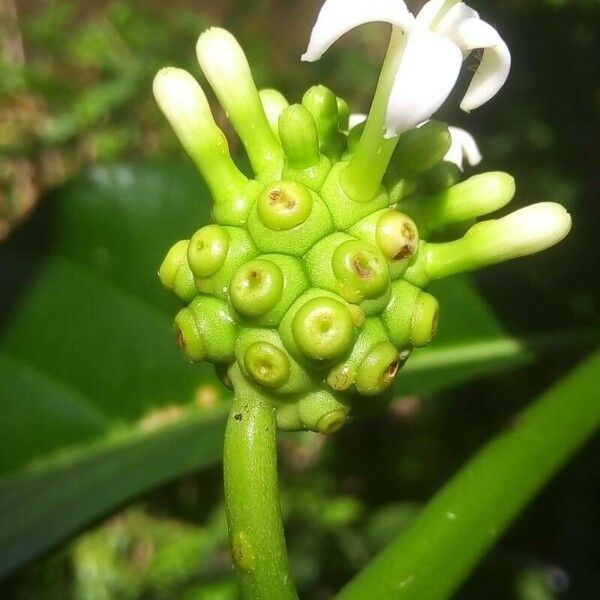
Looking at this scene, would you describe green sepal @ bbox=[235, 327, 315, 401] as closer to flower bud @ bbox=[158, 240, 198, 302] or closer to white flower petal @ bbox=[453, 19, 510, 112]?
flower bud @ bbox=[158, 240, 198, 302]

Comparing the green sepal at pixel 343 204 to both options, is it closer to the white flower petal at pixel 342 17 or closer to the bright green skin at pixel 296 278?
the bright green skin at pixel 296 278

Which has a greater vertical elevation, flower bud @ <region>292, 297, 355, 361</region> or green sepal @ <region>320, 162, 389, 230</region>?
green sepal @ <region>320, 162, 389, 230</region>

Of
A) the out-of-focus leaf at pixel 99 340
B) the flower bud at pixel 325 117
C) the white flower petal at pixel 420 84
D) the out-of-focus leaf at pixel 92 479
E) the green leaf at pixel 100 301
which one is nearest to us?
the white flower petal at pixel 420 84

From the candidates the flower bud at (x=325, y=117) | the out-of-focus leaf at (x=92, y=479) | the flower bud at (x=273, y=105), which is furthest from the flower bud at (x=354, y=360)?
the out-of-focus leaf at (x=92, y=479)

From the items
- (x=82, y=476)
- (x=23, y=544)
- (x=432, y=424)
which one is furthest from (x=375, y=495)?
(x=23, y=544)

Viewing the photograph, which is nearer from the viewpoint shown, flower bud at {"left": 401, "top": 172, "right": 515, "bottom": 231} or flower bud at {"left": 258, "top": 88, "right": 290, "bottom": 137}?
flower bud at {"left": 401, "top": 172, "right": 515, "bottom": 231}

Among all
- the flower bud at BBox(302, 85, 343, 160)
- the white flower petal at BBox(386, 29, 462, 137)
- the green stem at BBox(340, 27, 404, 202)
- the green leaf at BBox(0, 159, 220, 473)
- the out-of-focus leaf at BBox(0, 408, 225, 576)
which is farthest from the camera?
the green leaf at BBox(0, 159, 220, 473)

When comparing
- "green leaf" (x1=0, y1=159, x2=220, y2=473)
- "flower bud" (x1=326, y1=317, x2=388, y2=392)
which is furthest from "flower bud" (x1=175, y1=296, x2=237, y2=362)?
"green leaf" (x1=0, y1=159, x2=220, y2=473)
